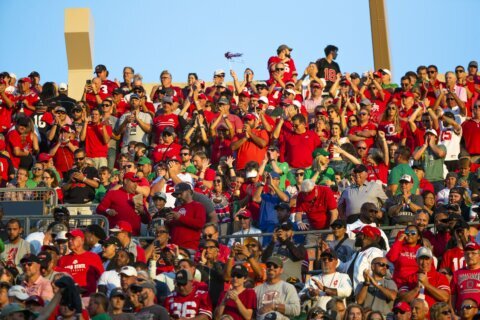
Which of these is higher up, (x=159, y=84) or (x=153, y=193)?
(x=159, y=84)

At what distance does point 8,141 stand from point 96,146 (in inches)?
55.2

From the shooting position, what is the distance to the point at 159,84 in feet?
97.4

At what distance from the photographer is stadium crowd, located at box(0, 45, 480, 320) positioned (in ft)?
57.6

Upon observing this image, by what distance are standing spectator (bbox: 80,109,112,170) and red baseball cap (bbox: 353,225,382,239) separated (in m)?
7.09

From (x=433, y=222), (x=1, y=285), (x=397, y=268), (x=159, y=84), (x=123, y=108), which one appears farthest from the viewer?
(x=159, y=84)

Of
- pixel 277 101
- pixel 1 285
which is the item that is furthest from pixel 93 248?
pixel 277 101

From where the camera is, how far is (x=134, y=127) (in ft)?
84.0

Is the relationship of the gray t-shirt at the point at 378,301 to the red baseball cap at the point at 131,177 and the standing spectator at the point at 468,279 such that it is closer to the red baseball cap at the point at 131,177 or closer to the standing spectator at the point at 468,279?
the standing spectator at the point at 468,279

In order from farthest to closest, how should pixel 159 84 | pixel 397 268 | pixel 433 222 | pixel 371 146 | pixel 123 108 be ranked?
pixel 159 84
pixel 123 108
pixel 371 146
pixel 433 222
pixel 397 268

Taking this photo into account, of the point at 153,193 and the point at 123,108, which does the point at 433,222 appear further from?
the point at 123,108

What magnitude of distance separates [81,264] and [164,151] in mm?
6056

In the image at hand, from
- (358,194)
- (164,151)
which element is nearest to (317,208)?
(358,194)

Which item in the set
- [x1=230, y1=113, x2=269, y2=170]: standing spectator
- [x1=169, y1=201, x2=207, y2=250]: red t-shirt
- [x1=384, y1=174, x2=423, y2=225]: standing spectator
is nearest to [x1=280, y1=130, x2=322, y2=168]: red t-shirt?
[x1=230, y1=113, x2=269, y2=170]: standing spectator

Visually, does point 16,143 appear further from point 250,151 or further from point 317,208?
point 317,208
